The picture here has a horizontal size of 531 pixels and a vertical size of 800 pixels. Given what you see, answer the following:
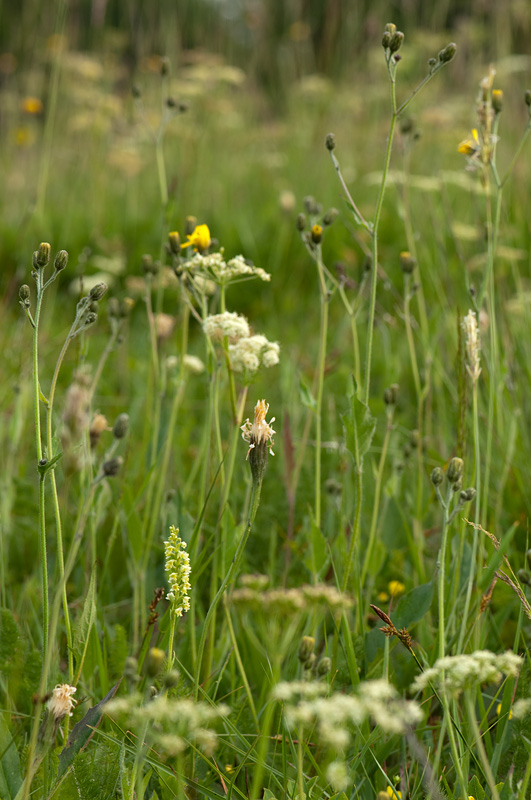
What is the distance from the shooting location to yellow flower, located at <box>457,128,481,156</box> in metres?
1.19

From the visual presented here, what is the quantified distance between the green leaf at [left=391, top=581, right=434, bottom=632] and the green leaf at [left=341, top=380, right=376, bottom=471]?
0.23m

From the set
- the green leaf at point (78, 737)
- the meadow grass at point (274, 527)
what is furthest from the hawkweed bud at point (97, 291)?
the green leaf at point (78, 737)

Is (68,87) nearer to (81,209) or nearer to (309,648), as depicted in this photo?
(81,209)

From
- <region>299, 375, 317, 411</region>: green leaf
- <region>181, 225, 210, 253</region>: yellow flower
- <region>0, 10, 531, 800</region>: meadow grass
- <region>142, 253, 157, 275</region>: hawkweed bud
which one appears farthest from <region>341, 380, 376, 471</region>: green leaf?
<region>142, 253, 157, 275</region>: hawkweed bud

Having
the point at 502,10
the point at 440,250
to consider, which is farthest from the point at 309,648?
the point at 502,10

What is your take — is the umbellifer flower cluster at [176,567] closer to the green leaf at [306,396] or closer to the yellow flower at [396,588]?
the green leaf at [306,396]

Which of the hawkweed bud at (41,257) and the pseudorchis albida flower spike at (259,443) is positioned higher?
the hawkweed bud at (41,257)

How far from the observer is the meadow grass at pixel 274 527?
2.46 ft

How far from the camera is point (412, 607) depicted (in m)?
1.08

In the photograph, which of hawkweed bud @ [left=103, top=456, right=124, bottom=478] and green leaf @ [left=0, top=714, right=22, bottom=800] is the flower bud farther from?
green leaf @ [left=0, top=714, right=22, bottom=800]

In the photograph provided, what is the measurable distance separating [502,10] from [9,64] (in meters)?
3.09

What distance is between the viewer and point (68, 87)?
15.4 feet

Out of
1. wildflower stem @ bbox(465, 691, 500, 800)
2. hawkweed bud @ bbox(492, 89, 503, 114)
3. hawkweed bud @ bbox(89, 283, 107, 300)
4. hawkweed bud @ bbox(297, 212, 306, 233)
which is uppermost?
hawkweed bud @ bbox(492, 89, 503, 114)

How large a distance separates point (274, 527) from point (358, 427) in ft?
1.50
